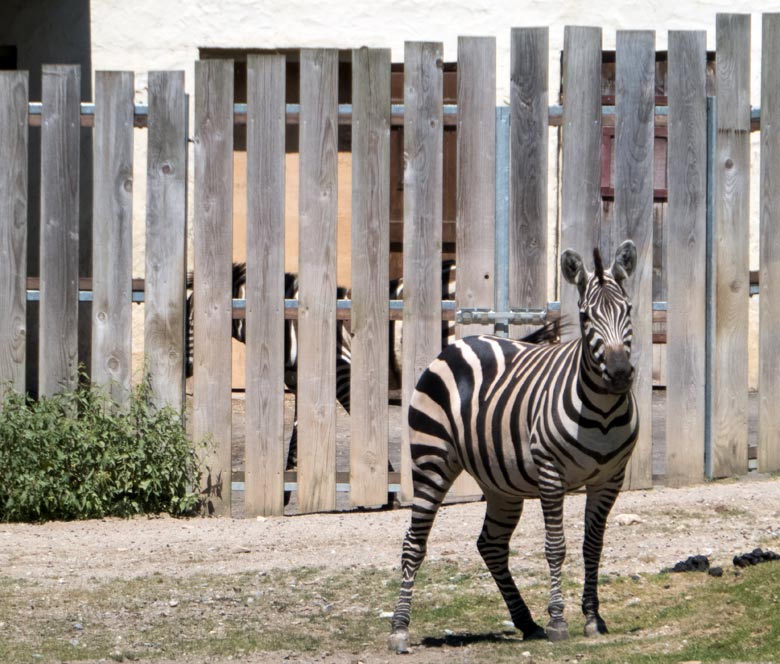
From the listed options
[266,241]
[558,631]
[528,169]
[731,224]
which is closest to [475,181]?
[528,169]

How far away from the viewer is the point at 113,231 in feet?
27.2

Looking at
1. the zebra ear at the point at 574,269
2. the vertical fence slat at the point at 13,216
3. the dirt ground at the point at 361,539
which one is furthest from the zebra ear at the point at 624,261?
the vertical fence slat at the point at 13,216

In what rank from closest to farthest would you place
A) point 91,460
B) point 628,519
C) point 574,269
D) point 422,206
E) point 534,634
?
point 574,269 → point 534,634 → point 628,519 → point 91,460 → point 422,206

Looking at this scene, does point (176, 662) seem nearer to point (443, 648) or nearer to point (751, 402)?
point (443, 648)

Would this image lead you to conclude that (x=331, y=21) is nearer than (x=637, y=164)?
No

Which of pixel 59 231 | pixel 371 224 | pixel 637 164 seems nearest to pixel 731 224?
pixel 637 164

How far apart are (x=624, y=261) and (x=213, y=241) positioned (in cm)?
338

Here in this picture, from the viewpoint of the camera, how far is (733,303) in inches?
327

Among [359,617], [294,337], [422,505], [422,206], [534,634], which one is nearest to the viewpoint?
[534,634]

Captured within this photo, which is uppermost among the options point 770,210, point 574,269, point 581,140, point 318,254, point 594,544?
point 581,140

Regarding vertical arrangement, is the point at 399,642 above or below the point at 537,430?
below

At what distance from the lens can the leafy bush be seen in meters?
8.05

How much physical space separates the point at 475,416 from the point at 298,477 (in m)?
2.64

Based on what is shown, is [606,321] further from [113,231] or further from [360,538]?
[113,231]
